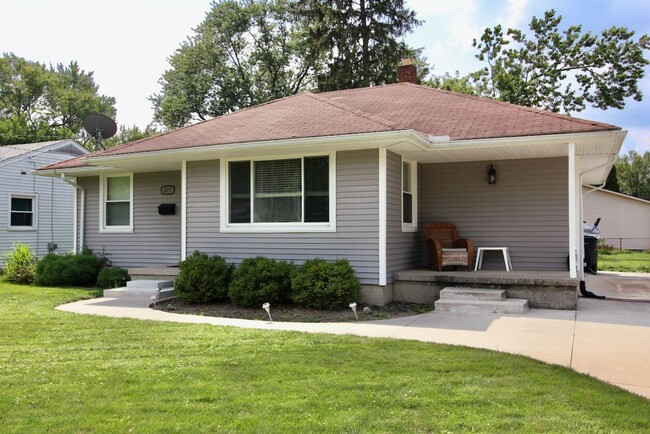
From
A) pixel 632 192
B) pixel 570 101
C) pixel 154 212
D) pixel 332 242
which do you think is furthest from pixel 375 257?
pixel 632 192

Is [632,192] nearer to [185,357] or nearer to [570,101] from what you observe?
[570,101]

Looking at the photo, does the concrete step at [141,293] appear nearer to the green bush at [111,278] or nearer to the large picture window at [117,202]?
the green bush at [111,278]

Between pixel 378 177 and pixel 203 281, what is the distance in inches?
128

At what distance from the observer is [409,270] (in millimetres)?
9039

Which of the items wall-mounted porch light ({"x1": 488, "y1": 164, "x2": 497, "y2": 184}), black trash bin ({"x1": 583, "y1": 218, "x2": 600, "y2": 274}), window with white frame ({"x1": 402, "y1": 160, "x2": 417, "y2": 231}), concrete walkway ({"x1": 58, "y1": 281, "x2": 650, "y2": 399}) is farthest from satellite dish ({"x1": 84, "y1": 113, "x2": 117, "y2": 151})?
black trash bin ({"x1": 583, "y1": 218, "x2": 600, "y2": 274})

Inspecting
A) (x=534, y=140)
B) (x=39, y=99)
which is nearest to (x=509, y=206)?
(x=534, y=140)

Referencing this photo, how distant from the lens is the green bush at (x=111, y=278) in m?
10.9

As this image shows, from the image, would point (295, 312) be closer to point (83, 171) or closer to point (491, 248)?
point (491, 248)

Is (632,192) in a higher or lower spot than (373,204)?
higher

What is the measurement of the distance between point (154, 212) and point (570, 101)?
801 inches

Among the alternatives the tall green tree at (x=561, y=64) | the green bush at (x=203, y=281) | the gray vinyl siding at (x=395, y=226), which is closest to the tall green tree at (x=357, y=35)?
the tall green tree at (x=561, y=64)

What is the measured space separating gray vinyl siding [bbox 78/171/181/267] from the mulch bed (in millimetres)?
2910

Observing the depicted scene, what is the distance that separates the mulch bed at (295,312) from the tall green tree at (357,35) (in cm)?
1666

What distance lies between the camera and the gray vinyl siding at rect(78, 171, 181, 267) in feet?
37.1
